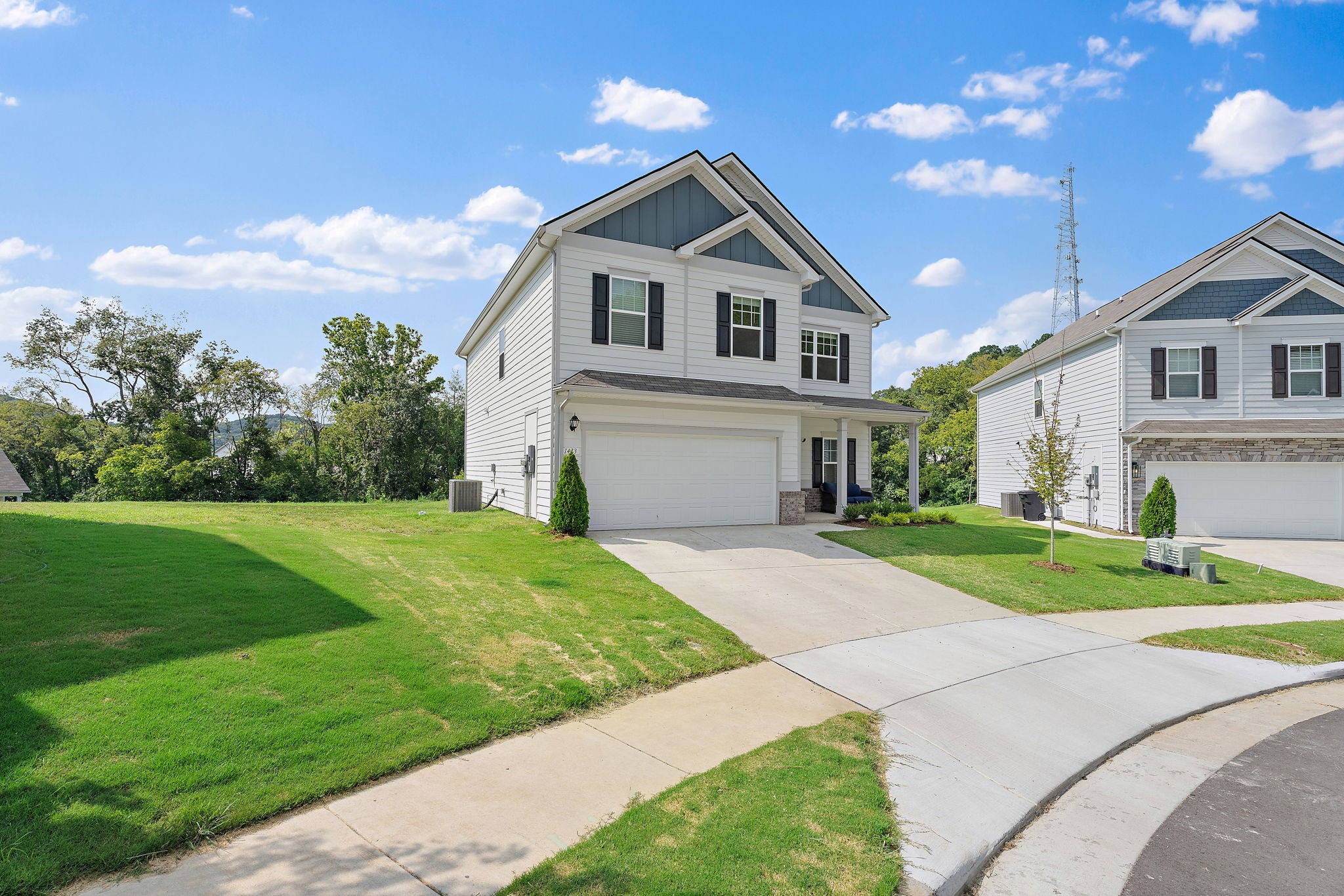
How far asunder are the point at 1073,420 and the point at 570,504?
19.6 metres

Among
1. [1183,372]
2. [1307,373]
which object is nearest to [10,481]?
[1183,372]

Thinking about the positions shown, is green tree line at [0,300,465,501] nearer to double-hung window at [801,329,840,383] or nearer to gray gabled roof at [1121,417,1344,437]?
double-hung window at [801,329,840,383]

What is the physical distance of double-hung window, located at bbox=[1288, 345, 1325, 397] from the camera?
20172 millimetres

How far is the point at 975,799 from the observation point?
4.41 metres

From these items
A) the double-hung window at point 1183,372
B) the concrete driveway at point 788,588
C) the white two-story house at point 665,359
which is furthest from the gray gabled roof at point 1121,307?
the concrete driveway at point 788,588

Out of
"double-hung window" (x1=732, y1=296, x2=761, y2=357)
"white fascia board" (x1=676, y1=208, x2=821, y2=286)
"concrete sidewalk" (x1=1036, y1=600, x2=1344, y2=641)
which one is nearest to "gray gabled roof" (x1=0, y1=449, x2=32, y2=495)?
"white fascia board" (x1=676, y1=208, x2=821, y2=286)

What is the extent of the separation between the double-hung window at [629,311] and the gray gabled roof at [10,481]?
9950 millimetres

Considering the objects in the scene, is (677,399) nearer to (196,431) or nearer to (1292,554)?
(1292,554)

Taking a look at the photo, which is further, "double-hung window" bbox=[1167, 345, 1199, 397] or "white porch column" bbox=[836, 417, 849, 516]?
"double-hung window" bbox=[1167, 345, 1199, 397]

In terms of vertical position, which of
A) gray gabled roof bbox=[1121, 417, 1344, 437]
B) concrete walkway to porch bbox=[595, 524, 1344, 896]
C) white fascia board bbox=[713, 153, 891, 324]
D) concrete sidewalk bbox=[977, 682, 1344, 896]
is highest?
white fascia board bbox=[713, 153, 891, 324]

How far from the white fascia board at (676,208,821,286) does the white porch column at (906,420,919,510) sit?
17.5ft

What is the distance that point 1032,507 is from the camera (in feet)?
78.5

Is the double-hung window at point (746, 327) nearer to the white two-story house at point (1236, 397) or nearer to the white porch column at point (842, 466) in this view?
the white porch column at point (842, 466)

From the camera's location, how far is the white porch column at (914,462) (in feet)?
62.4
